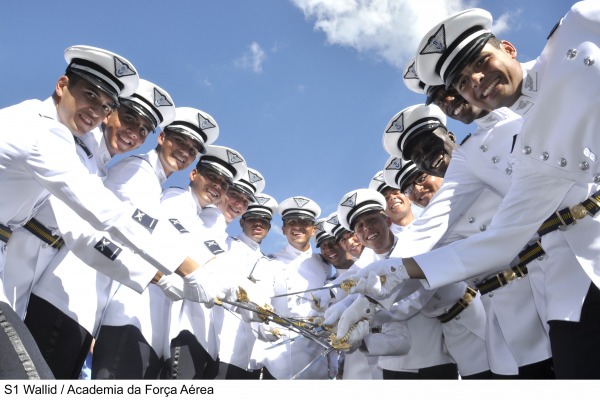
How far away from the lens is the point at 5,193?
3.05m

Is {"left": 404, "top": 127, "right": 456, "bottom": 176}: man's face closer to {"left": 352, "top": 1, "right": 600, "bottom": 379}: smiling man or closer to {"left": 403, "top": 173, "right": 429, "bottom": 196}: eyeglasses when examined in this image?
{"left": 403, "top": 173, "right": 429, "bottom": 196}: eyeglasses

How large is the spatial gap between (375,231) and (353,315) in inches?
88.1

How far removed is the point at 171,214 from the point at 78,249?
1453 mm

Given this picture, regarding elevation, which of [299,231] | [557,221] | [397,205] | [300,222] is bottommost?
[557,221]

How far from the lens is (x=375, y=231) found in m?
6.00

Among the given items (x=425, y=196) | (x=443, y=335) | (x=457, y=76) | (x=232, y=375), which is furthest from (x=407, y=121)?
(x=232, y=375)

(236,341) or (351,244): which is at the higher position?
(351,244)

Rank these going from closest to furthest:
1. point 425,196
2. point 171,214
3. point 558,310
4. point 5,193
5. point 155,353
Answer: point 558,310 < point 5,193 < point 155,353 < point 171,214 < point 425,196

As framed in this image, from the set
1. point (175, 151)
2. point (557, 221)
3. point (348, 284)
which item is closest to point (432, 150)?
point (348, 284)

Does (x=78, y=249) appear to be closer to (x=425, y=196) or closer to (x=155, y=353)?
(x=155, y=353)

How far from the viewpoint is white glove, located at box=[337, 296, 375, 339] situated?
3.85 metres

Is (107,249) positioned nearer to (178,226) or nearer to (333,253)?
(178,226)

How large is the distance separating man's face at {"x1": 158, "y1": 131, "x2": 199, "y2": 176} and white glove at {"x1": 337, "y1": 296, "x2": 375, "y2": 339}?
2.56 m

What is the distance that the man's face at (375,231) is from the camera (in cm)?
594
